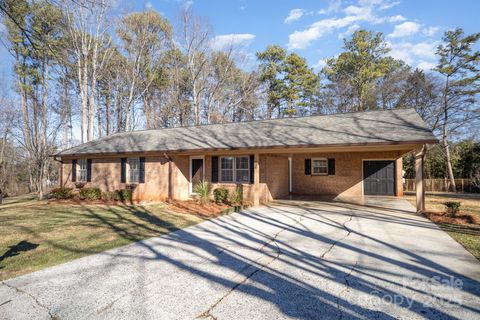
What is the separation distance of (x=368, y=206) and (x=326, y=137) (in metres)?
3.34

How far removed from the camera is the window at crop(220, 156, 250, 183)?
11664 mm

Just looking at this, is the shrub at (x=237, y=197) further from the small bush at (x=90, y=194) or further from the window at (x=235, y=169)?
the small bush at (x=90, y=194)

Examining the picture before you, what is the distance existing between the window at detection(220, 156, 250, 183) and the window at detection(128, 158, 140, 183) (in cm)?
451

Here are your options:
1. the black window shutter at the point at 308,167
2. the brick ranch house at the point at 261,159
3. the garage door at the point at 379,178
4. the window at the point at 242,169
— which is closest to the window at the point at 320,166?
the brick ranch house at the point at 261,159

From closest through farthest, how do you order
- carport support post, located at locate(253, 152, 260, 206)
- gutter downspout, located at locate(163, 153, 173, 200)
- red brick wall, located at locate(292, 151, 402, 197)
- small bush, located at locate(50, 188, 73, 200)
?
carport support post, located at locate(253, 152, 260, 206) < gutter downspout, located at locate(163, 153, 173, 200) < small bush, located at locate(50, 188, 73, 200) < red brick wall, located at locate(292, 151, 402, 197)

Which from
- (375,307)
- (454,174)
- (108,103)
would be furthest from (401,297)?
(108,103)

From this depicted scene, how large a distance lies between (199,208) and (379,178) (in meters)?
9.87

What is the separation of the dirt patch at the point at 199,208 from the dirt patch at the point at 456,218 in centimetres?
683

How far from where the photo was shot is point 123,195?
488 inches

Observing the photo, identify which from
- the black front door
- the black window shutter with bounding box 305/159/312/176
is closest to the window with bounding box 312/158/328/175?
the black window shutter with bounding box 305/159/312/176

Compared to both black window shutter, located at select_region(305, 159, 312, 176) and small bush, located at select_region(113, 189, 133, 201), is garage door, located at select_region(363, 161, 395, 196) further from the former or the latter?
small bush, located at select_region(113, 189, 133, 201)

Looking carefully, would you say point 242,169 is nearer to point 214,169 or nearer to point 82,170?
point 214,169

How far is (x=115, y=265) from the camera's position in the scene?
4.42 metres

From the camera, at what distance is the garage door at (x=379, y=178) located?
1355 centimetres
